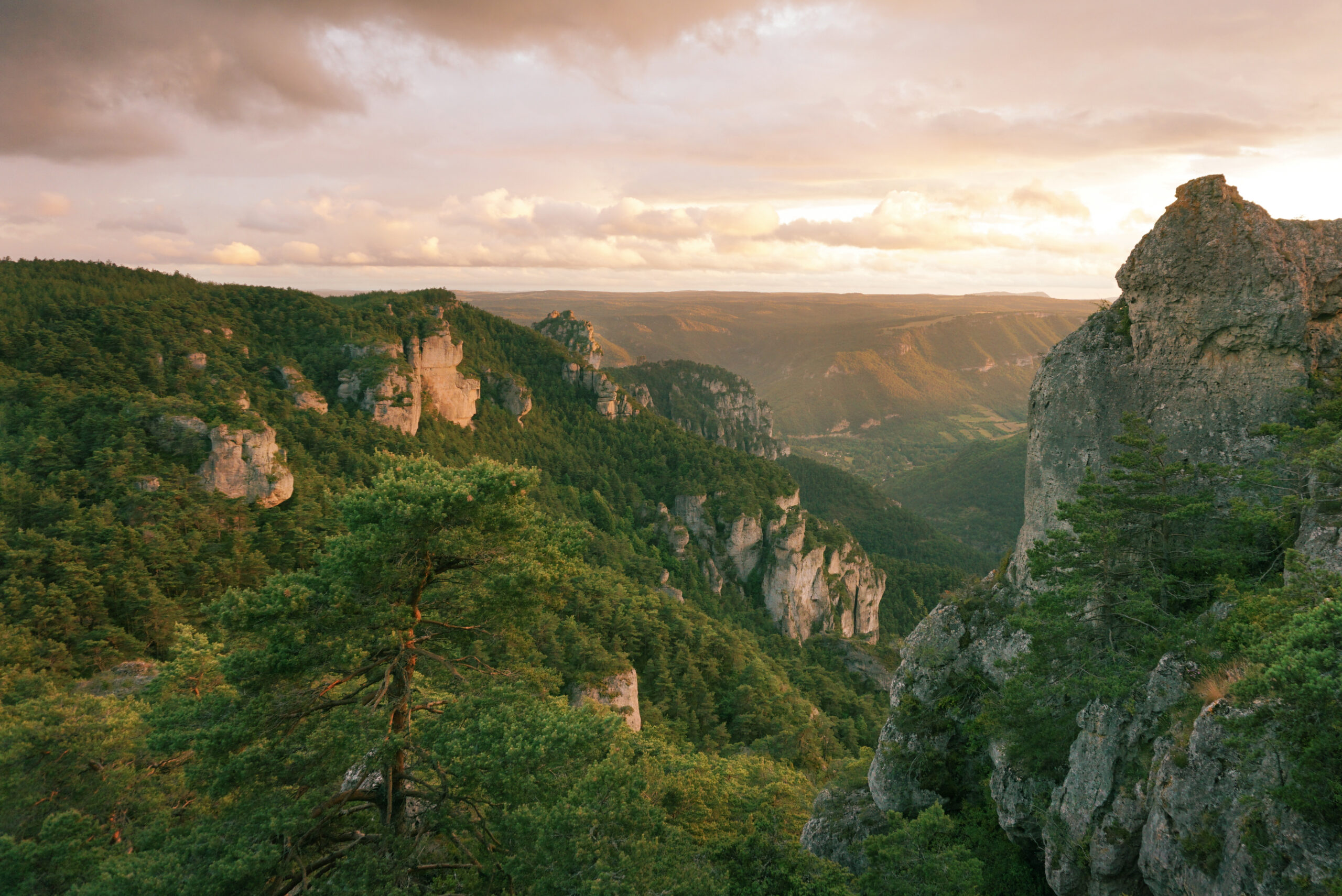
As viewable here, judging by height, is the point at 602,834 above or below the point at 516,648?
below

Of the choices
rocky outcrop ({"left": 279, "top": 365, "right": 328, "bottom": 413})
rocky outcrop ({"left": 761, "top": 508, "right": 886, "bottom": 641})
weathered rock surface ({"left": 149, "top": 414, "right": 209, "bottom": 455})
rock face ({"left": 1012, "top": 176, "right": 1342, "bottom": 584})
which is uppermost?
rock face ({"left": 1012, "top": 176, "right": 1342, "bottom": 584})

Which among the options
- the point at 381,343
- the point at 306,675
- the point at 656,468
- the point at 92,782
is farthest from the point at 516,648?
the point at 656,468

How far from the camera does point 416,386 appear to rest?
92.7 metres

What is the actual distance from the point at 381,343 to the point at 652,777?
90586mm

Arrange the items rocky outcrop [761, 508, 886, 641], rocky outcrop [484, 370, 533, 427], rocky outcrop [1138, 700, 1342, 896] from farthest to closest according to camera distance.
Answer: rocky outcrop [484, 370, 533, 427]
rocky outcrop [761, 508, 886, 641]
rocky outcrop [1138, 700, 1342, 896]

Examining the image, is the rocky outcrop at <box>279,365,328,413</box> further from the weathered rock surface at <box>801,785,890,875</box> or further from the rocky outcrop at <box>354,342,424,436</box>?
the weathered rock surface at <box>801,785,890,875</box>

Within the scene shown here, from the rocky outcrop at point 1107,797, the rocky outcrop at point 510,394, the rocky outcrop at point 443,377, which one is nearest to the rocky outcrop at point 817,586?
the rocky outcrop at point 510,394

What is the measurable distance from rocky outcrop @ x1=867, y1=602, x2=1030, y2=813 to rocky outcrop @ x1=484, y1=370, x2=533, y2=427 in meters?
102

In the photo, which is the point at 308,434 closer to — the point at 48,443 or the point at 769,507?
the point at 48,443

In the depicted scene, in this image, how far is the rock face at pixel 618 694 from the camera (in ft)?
129

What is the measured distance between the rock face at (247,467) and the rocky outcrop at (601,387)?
7668 centimetres

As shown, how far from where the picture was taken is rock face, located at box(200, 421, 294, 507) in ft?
172

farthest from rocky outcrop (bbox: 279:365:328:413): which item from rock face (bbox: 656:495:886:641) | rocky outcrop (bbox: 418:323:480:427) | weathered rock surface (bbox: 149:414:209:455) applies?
rock face (bbox: 656:495:886:641)

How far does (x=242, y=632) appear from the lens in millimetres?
12500
